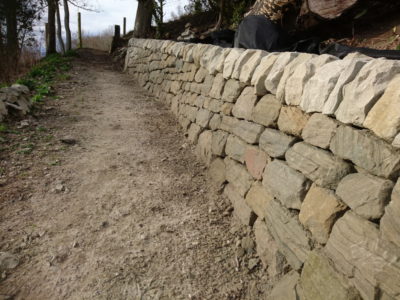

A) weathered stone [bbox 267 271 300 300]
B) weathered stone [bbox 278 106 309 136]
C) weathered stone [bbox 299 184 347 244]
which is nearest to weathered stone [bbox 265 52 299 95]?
weathered stone [bbox 278 106 309 136]

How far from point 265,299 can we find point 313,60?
1557 millimetres

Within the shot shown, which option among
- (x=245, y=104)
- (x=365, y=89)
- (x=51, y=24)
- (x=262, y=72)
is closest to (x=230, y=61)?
(x=245, y=104)

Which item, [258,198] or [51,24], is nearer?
[258,198]

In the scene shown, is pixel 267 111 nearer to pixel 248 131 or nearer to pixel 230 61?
pixel 248 131

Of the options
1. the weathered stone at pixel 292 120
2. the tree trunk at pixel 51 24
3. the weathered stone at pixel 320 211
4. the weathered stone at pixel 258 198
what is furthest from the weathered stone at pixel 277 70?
the tree trunk at pixel 51 24

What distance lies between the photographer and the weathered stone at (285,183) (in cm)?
188

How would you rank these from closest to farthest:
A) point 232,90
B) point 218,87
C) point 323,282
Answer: point 323,282, point 232,90, point 218,87

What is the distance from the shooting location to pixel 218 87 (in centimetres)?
335

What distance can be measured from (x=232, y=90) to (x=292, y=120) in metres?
1.09

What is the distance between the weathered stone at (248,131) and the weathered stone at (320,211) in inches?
31.3

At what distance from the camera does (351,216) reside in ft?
4.84

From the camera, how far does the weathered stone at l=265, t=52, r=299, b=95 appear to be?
86.0 inches

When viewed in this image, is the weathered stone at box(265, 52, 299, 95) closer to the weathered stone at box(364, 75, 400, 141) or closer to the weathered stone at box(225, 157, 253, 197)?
the weathered stone at box(225, 157, 253, 197)

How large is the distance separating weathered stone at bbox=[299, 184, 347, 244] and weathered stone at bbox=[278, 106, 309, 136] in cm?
39
